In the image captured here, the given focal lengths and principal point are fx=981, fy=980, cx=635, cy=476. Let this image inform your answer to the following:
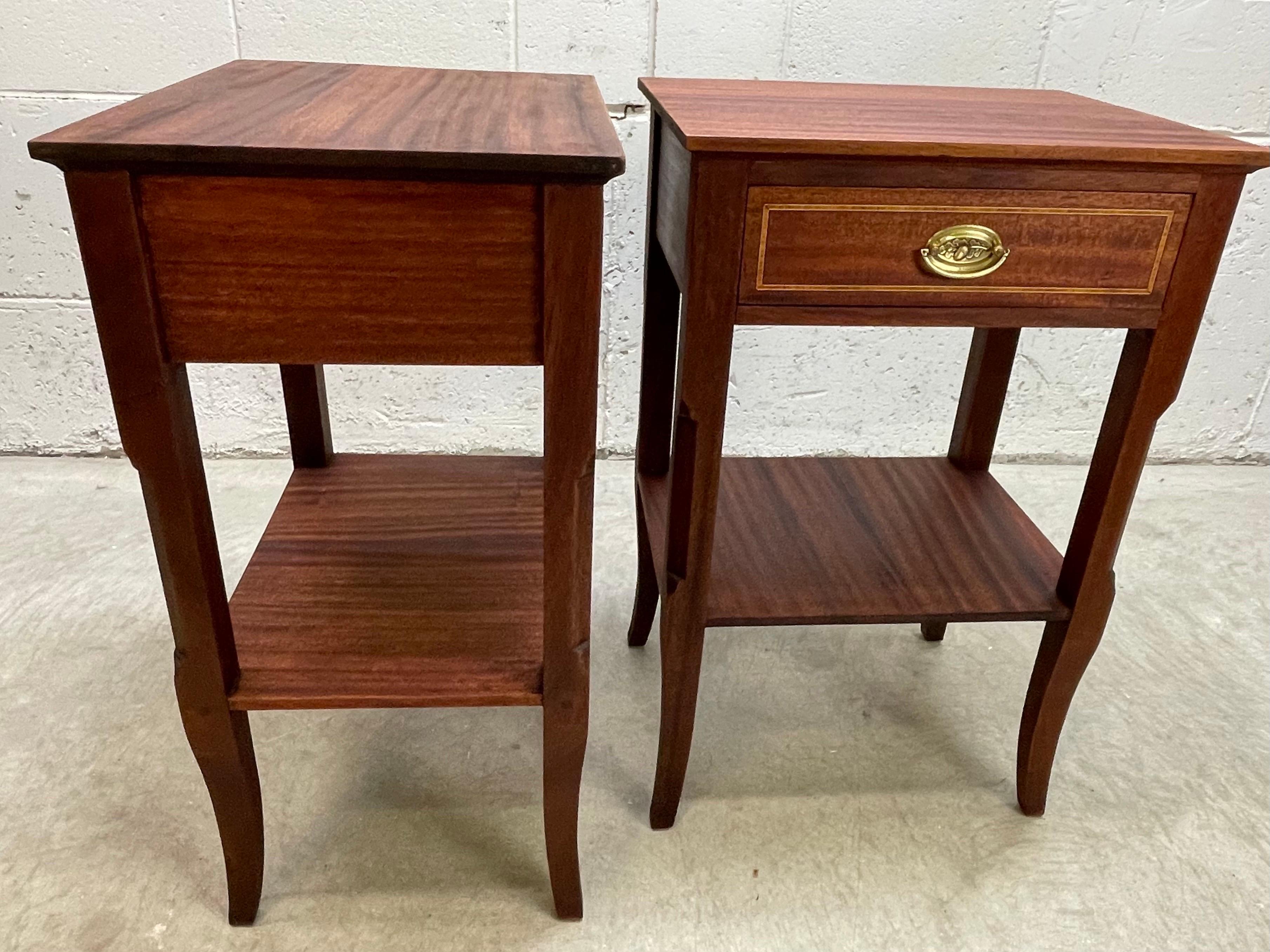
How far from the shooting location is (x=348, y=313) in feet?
2.46

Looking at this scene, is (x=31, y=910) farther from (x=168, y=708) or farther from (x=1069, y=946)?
(x=1069, y=946)

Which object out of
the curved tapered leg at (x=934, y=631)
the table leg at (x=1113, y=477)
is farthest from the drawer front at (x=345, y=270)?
the curved tapered leg at (x=934, y=631)

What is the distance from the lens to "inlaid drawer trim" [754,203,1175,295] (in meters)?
0.86

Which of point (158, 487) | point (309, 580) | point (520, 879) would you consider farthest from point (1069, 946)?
point (158, 487)

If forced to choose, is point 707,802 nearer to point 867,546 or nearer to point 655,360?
point 867,546

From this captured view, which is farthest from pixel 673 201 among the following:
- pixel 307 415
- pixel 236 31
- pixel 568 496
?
pixel 236 31

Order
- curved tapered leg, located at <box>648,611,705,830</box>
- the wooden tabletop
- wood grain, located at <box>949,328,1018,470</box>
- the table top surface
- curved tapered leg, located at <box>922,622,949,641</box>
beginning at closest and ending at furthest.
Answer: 1. the table top surface
2. the wooden tabletop
3. curved tapered leg, located at <box>648,611,705,830</box>
4. wood grain, located at <box>949,328,1018,470</box>
5. curved tapered leg, located at <box>922,622,949,641</box>

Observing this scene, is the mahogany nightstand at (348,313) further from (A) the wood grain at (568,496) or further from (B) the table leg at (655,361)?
(B) the table leg at (655,361)

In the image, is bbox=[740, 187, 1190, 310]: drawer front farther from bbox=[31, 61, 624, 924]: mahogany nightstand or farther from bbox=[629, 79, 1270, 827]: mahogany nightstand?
bbox=[31, 61, 624, 924]: mahogany nightstand

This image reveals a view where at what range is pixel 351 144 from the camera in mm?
697

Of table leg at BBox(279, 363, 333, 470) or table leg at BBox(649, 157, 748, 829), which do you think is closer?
table leg at BBox(649, 157, 748, 829)

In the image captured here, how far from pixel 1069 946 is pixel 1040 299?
696mm

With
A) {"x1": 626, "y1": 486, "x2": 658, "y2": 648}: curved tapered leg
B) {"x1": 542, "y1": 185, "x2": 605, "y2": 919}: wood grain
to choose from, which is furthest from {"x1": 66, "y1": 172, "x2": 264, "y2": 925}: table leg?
{"x1": 626, "y1": 486, "x2": 658, "y2": 648}: curved tapered leg

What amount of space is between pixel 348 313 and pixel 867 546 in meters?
0.71
